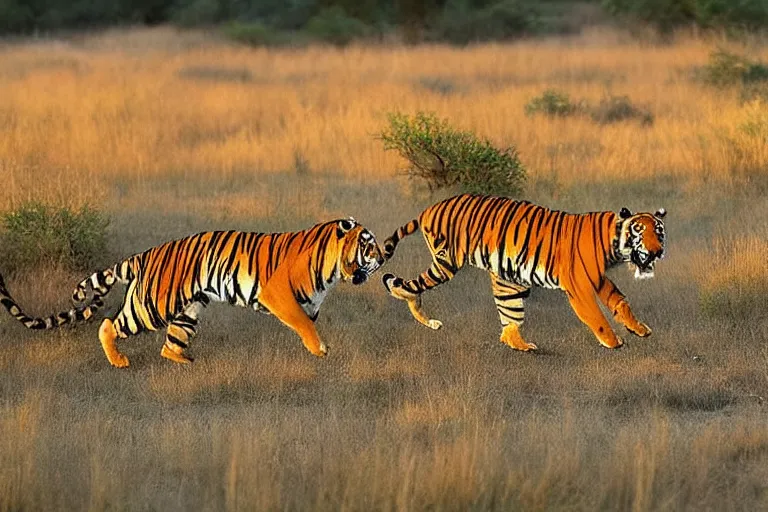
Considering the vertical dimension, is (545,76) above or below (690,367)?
above

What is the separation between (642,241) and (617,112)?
1012 cm

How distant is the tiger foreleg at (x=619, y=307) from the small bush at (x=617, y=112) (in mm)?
9390

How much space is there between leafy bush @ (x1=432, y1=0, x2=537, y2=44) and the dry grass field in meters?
17.0

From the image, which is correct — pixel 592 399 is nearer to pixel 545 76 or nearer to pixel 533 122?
pixel 533 122

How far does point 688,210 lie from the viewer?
11500 millimetres

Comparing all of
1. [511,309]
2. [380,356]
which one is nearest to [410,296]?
[380,356]

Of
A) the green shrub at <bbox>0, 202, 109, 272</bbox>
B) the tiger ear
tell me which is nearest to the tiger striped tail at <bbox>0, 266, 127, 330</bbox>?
the tiger ear

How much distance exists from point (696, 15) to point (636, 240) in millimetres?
24737

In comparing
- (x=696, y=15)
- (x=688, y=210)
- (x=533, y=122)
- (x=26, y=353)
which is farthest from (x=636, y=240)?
(x=696, y=15)

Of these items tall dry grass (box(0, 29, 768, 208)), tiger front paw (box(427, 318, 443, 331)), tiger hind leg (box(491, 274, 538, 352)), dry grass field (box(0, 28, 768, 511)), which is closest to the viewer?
dry grass field (box(0, 28, 768, 511))

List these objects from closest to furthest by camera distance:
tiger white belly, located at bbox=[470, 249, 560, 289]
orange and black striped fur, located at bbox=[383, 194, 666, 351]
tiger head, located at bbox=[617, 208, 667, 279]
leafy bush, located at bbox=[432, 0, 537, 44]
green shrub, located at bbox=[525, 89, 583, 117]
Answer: tiger head, located at bbox=[617, 208, 667, 279] → orange and black striped fur, located at bbox=[383, 194, 666, 351] → tiger white belly, located at bbox=[470, 249, 560, 289] → green shrub, located at bbox=[525, 89, 583, 117] → leafy bush, located at bbox=[432, 0, 537, 44]

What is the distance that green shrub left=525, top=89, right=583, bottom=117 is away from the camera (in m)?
16.2

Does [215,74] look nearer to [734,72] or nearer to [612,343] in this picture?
[734,72]

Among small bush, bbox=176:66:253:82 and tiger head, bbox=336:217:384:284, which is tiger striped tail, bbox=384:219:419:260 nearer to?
tiger head, bbox=336:217:384:284
